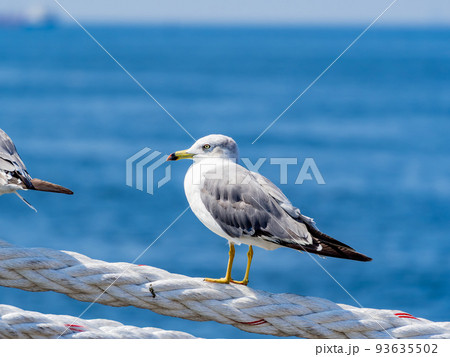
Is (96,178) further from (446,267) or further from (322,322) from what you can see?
(322,322)

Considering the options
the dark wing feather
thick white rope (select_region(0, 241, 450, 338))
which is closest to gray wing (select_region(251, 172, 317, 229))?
A: thick white rope (select_region(0, 241, 450, 338))

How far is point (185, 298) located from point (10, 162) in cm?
144

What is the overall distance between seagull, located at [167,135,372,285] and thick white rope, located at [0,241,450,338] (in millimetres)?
374

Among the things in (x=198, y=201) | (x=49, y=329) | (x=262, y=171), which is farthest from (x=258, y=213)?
(x=262, y=171)

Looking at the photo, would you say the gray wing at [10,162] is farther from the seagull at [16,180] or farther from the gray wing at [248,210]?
the gray wing at [248,210]

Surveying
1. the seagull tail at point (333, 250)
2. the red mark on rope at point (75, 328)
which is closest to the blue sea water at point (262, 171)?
the seagull tail at point (333, 250)

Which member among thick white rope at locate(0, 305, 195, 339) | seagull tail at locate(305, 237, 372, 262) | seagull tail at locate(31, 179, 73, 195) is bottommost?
thick white rope at locate(0, 305, 195, 339)

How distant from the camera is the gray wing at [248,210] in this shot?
3.62 metres

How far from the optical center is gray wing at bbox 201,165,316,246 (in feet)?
11.9

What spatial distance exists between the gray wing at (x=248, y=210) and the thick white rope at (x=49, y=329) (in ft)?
2.63

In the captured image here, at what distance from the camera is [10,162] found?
13.1 feet

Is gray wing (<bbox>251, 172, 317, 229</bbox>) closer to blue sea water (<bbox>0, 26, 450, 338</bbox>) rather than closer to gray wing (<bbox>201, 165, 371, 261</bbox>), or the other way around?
gray wing (<bbox>201, 165, 371, 261</bbox>)

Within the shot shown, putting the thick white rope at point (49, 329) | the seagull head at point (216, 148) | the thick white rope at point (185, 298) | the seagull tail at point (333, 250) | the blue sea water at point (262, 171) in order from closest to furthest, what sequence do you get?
the thick white rope at point (49, 329)
the thick white rope at point (185, 298)
the seagull tail at point (333, 250)
the seagull head at point (216, 148)
the blue sea water at point (262, 171)

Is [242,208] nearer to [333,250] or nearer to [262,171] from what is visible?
[333,250]
